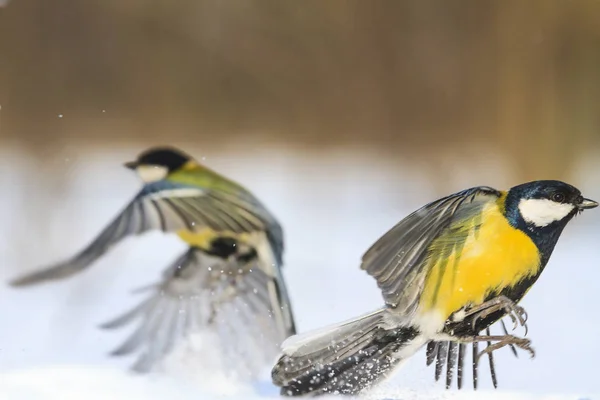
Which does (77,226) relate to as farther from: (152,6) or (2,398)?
(2,398)

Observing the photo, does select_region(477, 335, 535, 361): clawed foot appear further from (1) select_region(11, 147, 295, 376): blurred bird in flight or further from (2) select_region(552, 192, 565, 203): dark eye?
(1) select_region(11, 147, 295, 376): blurred bird in flight

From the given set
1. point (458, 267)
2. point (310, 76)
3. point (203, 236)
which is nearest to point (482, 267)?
point (458, 267)

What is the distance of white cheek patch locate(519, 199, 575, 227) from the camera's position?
2.69 ft

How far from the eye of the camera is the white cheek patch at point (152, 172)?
107 cm

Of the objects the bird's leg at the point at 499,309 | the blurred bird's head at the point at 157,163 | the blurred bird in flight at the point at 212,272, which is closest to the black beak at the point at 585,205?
the bird's leg at the point at 499,309

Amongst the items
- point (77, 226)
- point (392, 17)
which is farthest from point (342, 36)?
point (77, 226)

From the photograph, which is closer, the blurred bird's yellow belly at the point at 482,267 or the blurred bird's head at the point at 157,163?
the blurred bird's yellow belly at the point at 482,267

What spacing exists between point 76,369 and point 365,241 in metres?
0.67

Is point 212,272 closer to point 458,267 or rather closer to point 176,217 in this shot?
point 176,217

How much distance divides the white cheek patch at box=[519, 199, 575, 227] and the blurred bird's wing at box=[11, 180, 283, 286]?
42 centimetres

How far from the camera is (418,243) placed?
845 mm

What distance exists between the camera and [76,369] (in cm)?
111

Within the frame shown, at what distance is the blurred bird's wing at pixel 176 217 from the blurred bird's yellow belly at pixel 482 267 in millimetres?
341

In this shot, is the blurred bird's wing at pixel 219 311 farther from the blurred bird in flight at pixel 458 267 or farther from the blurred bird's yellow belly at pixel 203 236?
the blurred bird in flight at pixel 458 267
